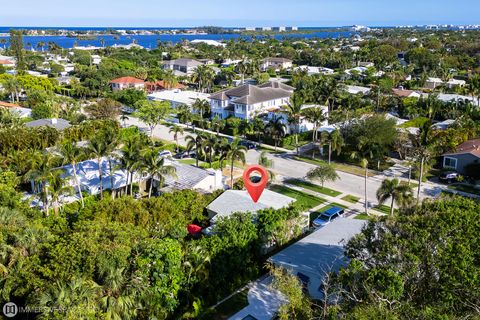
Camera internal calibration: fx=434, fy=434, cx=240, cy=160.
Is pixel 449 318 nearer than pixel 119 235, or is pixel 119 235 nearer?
pixel 449 318

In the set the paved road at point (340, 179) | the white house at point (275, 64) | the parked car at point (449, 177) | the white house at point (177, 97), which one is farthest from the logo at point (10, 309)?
the white house at point (275, 64)

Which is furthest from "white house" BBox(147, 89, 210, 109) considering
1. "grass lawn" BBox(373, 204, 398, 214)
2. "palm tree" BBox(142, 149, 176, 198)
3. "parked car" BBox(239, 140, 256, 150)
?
"grass lawn" BBox(373, 204, 398, 214)

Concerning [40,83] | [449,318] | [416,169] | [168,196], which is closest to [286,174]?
[416,169]

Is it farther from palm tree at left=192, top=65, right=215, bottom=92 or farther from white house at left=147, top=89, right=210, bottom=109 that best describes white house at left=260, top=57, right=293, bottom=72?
white house at left=147, top=89, right=210, bottom=109

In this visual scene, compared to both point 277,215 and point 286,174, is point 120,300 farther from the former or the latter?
point 286,174

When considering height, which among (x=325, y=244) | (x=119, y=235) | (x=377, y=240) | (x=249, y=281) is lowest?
(x=249, y=281)

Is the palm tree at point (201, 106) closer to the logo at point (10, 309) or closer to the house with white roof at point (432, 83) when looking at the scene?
the logo at point (10, 309)
